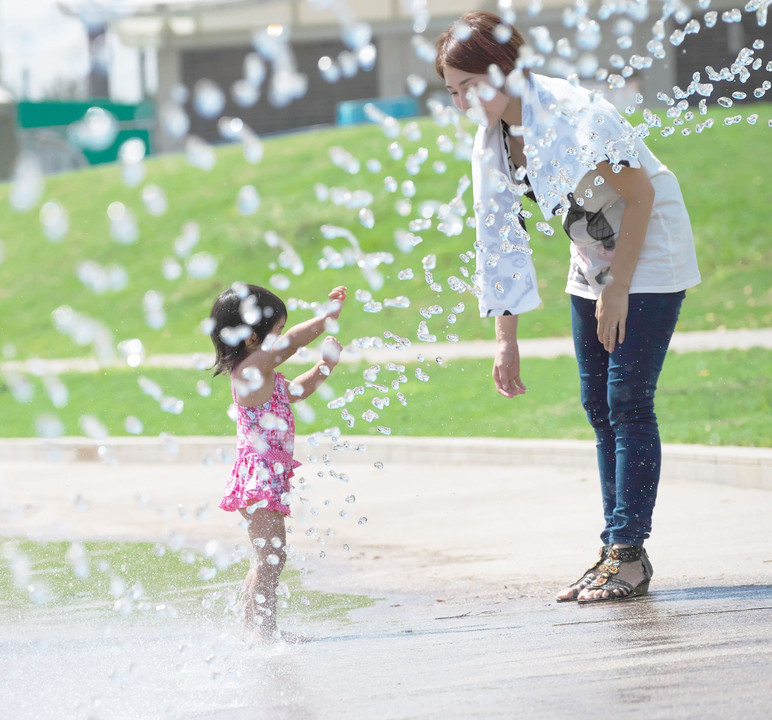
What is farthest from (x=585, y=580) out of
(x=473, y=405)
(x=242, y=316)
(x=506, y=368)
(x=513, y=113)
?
(x=473, y=405)

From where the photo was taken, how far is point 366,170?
2127 cm

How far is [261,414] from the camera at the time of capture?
407 centimetres

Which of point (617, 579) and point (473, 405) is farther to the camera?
point (473, 405)

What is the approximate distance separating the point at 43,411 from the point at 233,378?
9.17 metres

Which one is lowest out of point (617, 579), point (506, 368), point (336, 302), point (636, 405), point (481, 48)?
point (617, 579)

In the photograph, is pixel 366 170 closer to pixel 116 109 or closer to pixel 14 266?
pixel 14 266

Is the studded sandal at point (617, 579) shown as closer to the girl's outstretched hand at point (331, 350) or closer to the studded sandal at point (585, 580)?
the studded sandal at point (585, 580)

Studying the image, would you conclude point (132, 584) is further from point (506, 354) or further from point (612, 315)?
point (612, 315)

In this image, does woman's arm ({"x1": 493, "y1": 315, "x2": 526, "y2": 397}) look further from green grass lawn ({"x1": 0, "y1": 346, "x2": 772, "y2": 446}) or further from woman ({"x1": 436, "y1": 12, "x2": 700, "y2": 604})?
green grass lawn ({"x1": 0, "y1": 346, "x2": 772, "y2": 446})

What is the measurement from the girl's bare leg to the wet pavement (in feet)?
0.36

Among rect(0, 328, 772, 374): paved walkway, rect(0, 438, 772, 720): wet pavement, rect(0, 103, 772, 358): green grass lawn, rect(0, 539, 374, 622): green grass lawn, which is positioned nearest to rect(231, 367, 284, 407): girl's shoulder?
rect(0, 539, 374, 622): green grass lawn

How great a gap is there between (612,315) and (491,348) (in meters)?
9.55

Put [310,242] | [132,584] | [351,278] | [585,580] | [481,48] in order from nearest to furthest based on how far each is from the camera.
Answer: [481,48]
[585,580]
[132,584]
[351,278]
[310,242]

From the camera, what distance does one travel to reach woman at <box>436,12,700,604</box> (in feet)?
12.9
